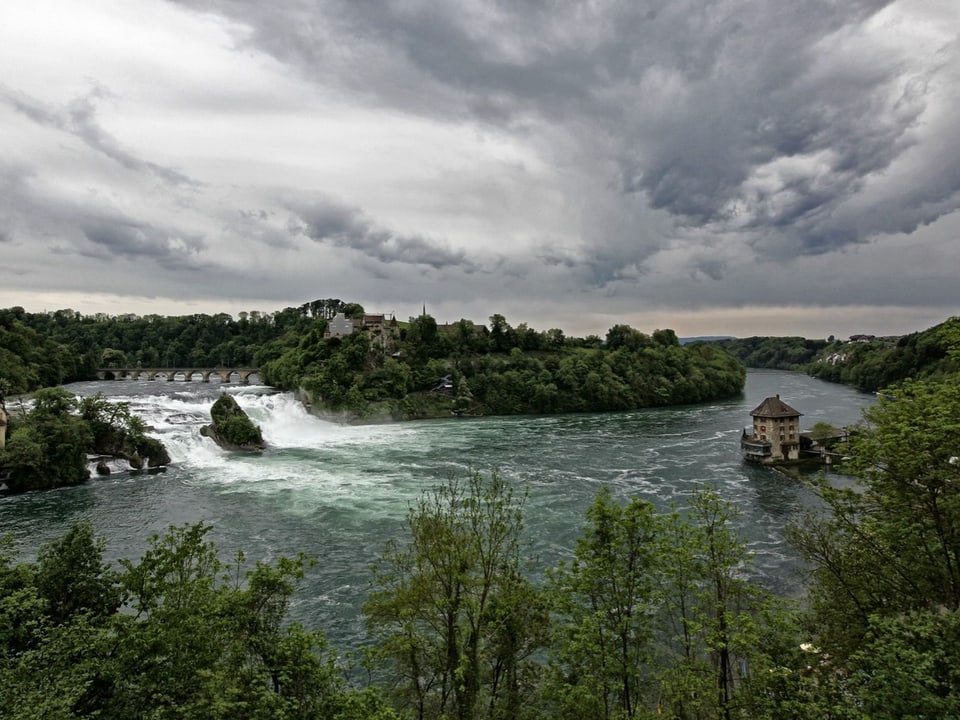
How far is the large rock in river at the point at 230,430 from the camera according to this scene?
1933 inches

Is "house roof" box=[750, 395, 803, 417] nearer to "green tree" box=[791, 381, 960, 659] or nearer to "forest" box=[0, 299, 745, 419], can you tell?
"green tree" box=[791, 381, 960, 659]

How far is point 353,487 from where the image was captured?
3681cm

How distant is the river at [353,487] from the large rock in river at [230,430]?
142 centimetres

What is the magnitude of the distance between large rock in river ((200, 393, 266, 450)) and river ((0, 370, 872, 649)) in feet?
4.67

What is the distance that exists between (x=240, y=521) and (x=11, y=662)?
2059 cm

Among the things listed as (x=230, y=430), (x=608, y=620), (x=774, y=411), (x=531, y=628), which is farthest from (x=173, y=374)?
(x=608, y=620)

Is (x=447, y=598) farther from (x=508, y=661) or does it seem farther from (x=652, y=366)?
(x=652, y=366)

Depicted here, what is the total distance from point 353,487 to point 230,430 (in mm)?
19910

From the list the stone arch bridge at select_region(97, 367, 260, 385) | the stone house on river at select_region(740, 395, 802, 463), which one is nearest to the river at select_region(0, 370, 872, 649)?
the stone house on river at select_region(740, 395, 802, 463)

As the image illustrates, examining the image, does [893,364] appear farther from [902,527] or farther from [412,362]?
[902,527]

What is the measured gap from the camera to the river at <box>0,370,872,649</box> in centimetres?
2427

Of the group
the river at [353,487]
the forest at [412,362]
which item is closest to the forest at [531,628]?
the river at [353,487]

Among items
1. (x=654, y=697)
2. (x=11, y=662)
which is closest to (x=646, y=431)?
(x=654, y=697)

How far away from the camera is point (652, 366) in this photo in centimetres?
9988
